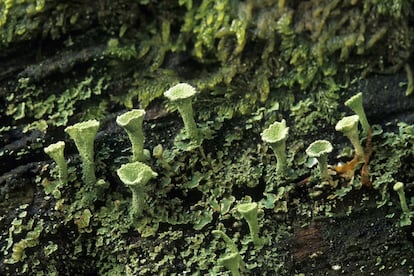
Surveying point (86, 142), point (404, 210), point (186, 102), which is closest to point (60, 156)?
point (86, 142)

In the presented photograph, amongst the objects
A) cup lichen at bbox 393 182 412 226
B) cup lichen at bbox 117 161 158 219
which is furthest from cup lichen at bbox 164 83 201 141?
cup lichen at bbox 393 182 412 226

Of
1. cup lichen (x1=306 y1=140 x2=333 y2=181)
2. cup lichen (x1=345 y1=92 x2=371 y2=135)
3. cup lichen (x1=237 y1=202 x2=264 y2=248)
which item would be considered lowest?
cup lichen (x1=237 y1=202 x2=264 y2=248)

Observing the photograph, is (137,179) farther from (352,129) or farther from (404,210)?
(404,210)

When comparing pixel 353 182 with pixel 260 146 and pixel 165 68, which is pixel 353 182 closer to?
pixel 260 146

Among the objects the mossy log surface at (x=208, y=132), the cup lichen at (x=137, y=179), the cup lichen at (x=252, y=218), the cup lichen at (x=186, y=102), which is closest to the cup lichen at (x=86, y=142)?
the mossy log surface at (x=208, y=132)

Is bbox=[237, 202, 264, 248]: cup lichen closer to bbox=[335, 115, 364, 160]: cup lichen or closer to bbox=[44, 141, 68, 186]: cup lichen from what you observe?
bbox=[335, 115, 364, 160]: cup lichen

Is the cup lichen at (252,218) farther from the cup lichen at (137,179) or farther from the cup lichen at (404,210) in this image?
the cup lichen at (404,210)
